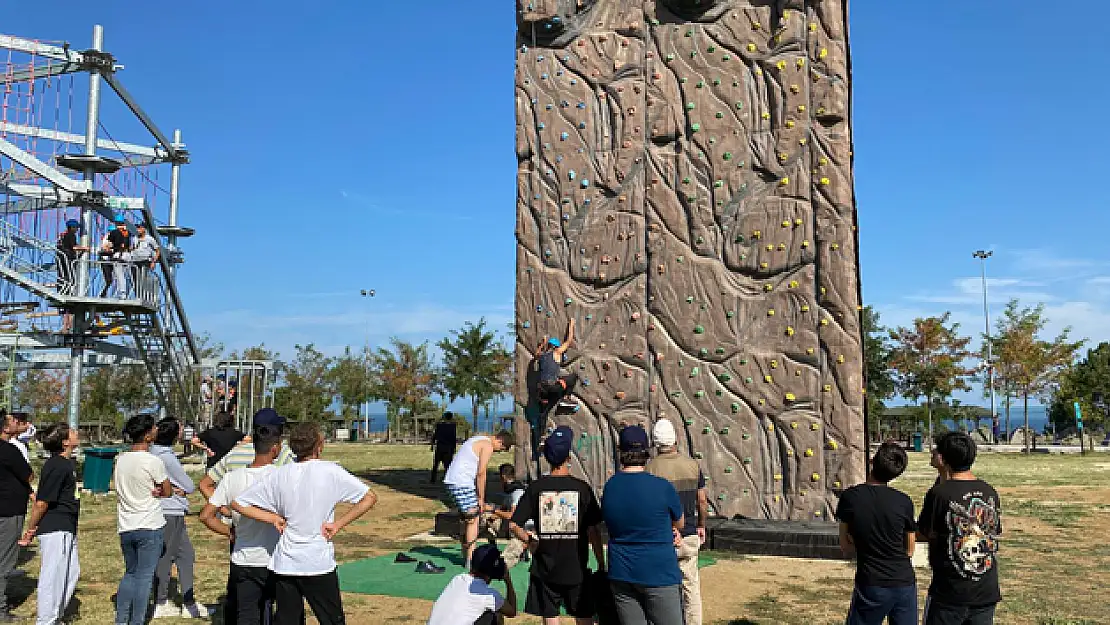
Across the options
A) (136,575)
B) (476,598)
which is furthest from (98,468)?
(476,598)

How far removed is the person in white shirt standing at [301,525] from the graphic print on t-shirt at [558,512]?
0.97 metres

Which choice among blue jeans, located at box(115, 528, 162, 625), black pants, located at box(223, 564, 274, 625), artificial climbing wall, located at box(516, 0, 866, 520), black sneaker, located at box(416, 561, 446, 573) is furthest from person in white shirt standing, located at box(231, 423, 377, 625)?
artificial climbing wall, located at box(516, 0, 866, 520)

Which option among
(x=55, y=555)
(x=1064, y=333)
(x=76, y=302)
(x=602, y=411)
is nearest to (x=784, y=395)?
(x=602, y=411)

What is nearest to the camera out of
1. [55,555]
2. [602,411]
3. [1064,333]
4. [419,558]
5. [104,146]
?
[55,555]

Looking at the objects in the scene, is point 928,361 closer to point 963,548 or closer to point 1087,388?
point 1087,388

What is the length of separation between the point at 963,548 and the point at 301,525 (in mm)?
3356

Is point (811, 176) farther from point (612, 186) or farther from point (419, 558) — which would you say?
point (419, 558)

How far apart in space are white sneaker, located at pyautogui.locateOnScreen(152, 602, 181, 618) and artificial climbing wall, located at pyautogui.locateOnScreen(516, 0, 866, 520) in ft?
16.6

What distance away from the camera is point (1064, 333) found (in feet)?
126

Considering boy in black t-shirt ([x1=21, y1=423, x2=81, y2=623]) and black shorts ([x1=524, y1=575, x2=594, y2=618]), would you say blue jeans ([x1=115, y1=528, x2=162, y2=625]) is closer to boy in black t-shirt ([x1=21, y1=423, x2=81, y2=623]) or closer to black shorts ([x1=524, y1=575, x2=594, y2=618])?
boy in black t-shirt ([x1=21, y1=423, x2=81, y2=623])

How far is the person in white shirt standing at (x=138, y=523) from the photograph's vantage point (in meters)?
5.56

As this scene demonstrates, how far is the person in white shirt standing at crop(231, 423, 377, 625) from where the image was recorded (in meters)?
4.33

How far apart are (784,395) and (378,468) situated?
13006 millimetres

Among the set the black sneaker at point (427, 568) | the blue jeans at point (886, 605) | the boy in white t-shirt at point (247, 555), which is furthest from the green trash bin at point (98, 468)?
the blue jeans at point (886, 605)
